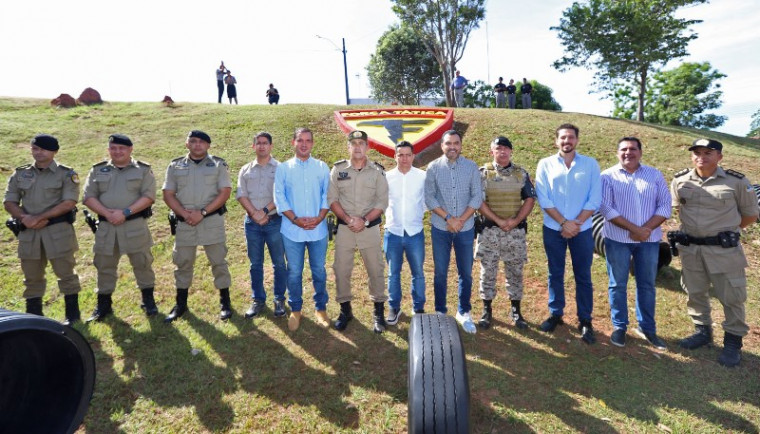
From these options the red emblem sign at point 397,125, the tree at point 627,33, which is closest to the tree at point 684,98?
the tree at point 627,33

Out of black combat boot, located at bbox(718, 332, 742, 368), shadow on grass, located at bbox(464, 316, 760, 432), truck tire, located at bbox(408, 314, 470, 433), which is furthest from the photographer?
black combat boot, located at bbox(718, 332, 742, 368)

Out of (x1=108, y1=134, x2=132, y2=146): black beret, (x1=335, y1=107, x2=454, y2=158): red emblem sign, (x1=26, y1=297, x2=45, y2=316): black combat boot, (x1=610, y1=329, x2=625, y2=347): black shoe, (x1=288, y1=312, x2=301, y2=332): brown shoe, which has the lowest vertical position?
(x1=610, y1=329, x2=625, y2=347): black shoe

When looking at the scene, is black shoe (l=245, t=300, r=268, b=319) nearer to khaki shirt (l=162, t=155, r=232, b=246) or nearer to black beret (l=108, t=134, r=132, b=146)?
khaki shirt (l=162, t=155, r=232, b=246)

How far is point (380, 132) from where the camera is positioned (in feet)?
40.3

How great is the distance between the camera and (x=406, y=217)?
4.76 metres

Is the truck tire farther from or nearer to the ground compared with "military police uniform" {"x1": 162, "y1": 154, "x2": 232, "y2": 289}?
nearer to the ground

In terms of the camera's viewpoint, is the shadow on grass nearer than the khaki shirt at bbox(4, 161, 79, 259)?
Yes

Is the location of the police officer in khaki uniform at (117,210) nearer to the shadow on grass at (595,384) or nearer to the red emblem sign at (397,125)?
the shadow on grass at (595,384)

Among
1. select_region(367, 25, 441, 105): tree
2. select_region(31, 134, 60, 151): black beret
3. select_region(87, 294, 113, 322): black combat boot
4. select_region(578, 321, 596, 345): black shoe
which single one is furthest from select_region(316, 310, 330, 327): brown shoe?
select_region(367, 25, 441, 105): tree

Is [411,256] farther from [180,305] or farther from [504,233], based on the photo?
[180,305]

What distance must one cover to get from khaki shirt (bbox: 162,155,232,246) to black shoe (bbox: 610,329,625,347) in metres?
4.98

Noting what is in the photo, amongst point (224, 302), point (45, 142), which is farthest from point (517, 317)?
point (45, 142)

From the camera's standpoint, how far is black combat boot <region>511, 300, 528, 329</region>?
4984 mm

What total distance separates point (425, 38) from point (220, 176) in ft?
71.9
